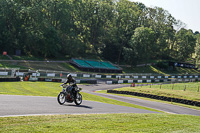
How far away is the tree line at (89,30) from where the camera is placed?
6944 centimetres

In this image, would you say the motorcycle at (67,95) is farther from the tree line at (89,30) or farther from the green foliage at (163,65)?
the green foliage at (163,65)

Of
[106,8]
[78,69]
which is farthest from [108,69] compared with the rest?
[106,8]

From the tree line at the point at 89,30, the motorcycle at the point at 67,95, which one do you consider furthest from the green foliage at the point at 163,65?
the motorcycle at the point at 67,95

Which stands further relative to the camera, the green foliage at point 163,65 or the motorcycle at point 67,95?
the green foliage at point 163,65

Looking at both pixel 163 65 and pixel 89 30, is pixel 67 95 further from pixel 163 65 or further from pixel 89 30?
pixel 163 65

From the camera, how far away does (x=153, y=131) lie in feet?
33.1

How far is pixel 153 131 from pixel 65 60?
6807 cm

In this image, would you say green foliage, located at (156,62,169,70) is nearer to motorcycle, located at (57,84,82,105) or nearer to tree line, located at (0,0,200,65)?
tree line, located at (0,0,200,65)

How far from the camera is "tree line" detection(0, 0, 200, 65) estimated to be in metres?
69.4

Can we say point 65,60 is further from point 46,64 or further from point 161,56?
point 161,56

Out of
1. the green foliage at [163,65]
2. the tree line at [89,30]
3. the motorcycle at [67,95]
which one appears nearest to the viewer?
the motorcycle at [67,95]

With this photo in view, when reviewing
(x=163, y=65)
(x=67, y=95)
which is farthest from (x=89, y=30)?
(x=67, y=95)

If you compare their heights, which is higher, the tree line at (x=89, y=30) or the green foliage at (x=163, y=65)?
the tree line at (x=89, y=30)

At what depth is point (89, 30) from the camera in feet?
311
